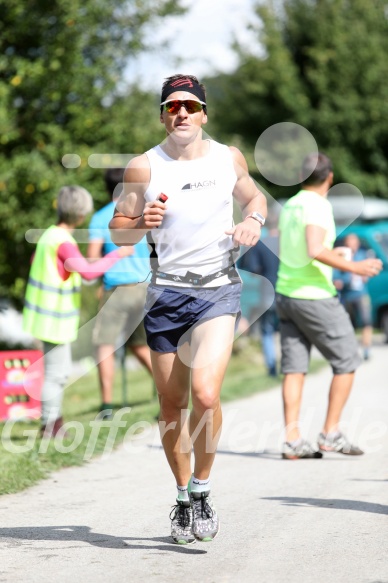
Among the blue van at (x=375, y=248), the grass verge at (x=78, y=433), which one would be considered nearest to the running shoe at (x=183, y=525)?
the grass verge at (x=78, y=433)

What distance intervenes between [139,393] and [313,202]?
5.59 metres

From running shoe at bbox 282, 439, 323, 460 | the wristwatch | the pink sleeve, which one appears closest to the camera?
the wristwatch

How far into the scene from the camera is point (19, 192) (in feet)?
46.6

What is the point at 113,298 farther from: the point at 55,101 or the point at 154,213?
the point at 55,101

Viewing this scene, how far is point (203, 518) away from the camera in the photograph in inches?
203

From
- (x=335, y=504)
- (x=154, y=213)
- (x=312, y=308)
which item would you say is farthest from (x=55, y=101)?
(x=154, y=213)

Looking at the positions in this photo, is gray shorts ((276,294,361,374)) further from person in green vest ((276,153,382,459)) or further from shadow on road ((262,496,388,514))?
shadow on road ((262,496,388,514))

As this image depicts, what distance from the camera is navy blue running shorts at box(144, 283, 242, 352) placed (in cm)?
516

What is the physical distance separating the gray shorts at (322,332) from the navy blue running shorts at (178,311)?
2.76m

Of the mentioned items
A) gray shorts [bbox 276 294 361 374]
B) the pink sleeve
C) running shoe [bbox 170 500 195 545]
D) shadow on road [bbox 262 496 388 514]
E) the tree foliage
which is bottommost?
shadow on road [bbox 262 496 388 514]

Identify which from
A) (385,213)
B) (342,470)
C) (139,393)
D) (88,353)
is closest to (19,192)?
(88,353)

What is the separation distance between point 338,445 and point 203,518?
285 cm

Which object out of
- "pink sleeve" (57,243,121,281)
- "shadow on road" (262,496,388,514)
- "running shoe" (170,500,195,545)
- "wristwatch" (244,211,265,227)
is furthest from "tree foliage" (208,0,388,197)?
"running shoe" (170,500,195,545)

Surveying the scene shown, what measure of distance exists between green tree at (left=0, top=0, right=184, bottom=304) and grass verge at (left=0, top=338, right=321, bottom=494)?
2.36 meters
